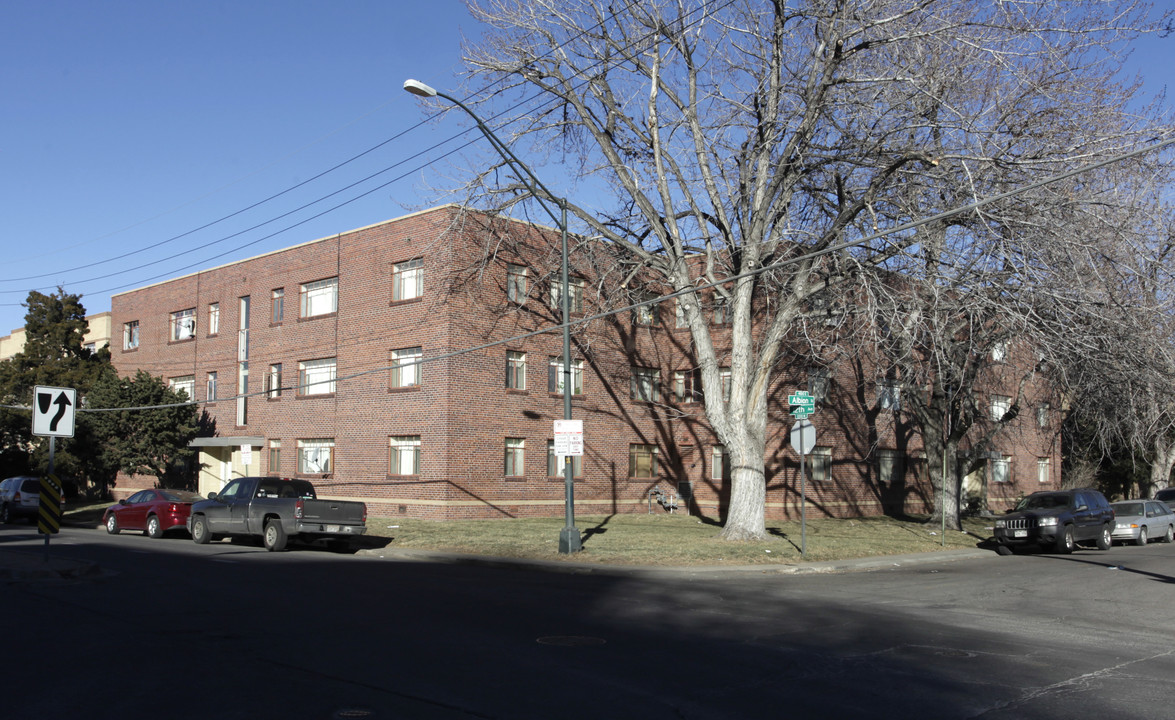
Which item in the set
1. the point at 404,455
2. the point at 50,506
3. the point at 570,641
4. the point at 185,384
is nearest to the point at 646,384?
the point at 404,455

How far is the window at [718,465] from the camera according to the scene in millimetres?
35219

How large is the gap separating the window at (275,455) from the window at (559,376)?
1127cm

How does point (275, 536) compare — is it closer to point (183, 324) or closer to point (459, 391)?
point (459, 391)

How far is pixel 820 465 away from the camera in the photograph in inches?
1419

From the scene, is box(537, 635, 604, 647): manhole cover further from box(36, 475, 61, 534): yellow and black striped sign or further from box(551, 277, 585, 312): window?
box(551, 277, 585, 312): window

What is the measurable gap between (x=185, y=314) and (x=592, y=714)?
130ft

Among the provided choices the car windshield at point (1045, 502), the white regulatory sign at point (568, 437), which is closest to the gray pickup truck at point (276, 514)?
the white regulatory sign at point (568, 437)

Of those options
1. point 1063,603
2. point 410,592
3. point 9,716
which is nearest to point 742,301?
point 1063,603

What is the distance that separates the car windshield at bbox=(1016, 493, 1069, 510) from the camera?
2402 centimetres

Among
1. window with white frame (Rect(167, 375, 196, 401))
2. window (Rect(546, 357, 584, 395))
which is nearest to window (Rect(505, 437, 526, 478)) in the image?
window (Rect(546, 357, 584, 395))

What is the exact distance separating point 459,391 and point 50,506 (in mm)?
14019

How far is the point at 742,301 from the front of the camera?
71.2 feet

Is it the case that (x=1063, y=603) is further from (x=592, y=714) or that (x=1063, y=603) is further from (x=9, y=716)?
(x=9, y=716)

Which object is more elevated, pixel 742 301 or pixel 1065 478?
pixel 742 301
